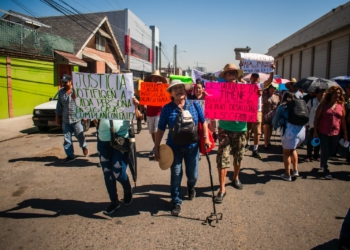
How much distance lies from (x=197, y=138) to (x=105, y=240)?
1707 millimetres

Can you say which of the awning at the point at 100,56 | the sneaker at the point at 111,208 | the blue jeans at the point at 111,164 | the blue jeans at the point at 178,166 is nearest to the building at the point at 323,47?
the blue jeans at the point at 178,166

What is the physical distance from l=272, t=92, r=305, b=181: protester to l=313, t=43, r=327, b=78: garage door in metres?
14.3

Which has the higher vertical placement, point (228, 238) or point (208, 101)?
point (208, 101)

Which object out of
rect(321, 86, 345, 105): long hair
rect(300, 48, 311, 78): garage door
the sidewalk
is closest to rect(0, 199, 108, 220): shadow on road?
rect(321, 86, 345, 105): long hair

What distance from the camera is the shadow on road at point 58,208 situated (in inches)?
147

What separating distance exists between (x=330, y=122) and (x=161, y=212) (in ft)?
12.6

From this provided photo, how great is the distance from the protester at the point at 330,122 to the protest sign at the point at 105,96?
12.8 ft

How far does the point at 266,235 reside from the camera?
128 inches

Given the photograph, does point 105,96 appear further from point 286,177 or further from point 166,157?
point 286,177

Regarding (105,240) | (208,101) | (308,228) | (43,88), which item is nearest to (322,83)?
(208,101)

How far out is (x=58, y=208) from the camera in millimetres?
3949

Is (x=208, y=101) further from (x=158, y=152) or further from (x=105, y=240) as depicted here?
(x=105, y=240)

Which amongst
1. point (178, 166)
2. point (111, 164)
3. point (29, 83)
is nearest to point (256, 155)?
point (178, 166)

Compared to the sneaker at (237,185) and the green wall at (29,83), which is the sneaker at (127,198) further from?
the green wall at (29,83)
